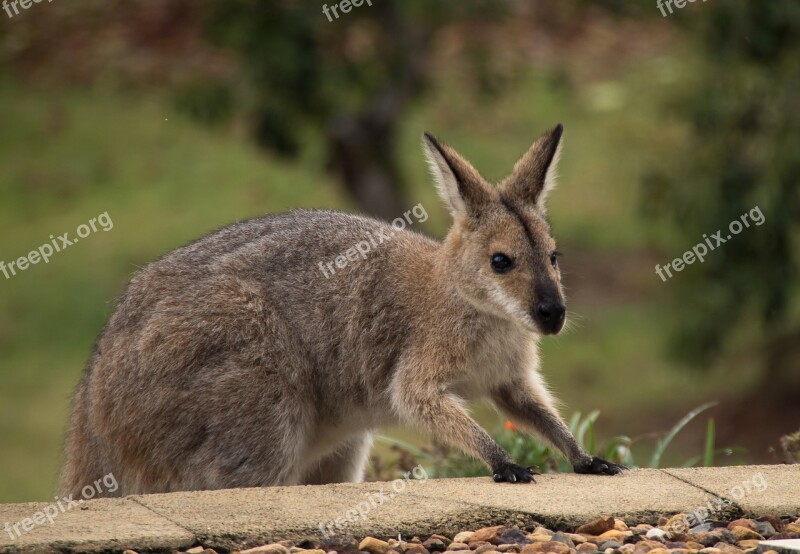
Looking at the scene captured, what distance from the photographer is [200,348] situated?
693 centimetres

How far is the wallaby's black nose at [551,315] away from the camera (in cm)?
662

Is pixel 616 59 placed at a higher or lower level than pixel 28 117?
lower

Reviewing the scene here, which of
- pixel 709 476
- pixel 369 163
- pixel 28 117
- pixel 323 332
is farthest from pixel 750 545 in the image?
pixel 28 117

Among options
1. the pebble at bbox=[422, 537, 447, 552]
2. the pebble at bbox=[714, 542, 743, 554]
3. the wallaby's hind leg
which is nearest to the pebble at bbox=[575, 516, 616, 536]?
the pebble at bbox=[714, 542, 743, 554]

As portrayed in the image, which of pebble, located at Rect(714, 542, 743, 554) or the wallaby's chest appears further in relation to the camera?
the wallaby's chest

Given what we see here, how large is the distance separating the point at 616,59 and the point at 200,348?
65.3 feet

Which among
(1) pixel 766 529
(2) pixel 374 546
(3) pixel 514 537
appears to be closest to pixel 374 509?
(2) pixel 374 546

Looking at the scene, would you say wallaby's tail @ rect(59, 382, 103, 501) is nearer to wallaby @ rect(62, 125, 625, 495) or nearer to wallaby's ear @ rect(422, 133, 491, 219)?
wallaby @ rect(62, 125, 625, 495)

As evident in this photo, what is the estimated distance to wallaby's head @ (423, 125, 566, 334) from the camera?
6.76 metres

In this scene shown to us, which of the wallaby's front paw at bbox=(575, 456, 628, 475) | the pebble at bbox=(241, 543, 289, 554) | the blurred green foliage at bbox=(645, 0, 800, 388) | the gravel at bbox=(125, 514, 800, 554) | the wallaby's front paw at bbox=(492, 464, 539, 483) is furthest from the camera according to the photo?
the blurred green foliage at bbox=(645, 0, 800, 388)

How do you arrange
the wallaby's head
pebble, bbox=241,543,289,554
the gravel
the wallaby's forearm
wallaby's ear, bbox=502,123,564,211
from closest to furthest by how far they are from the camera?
pebble, bbox=241,543,289,554 < the gravel < the wallaby's head < the wallaby's forearm < wallaby's ear, bbox=502,123,564,211

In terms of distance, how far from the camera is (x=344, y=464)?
7918 mm

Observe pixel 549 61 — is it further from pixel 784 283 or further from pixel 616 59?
pixel 784 283

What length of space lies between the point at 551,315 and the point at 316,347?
1.43m
